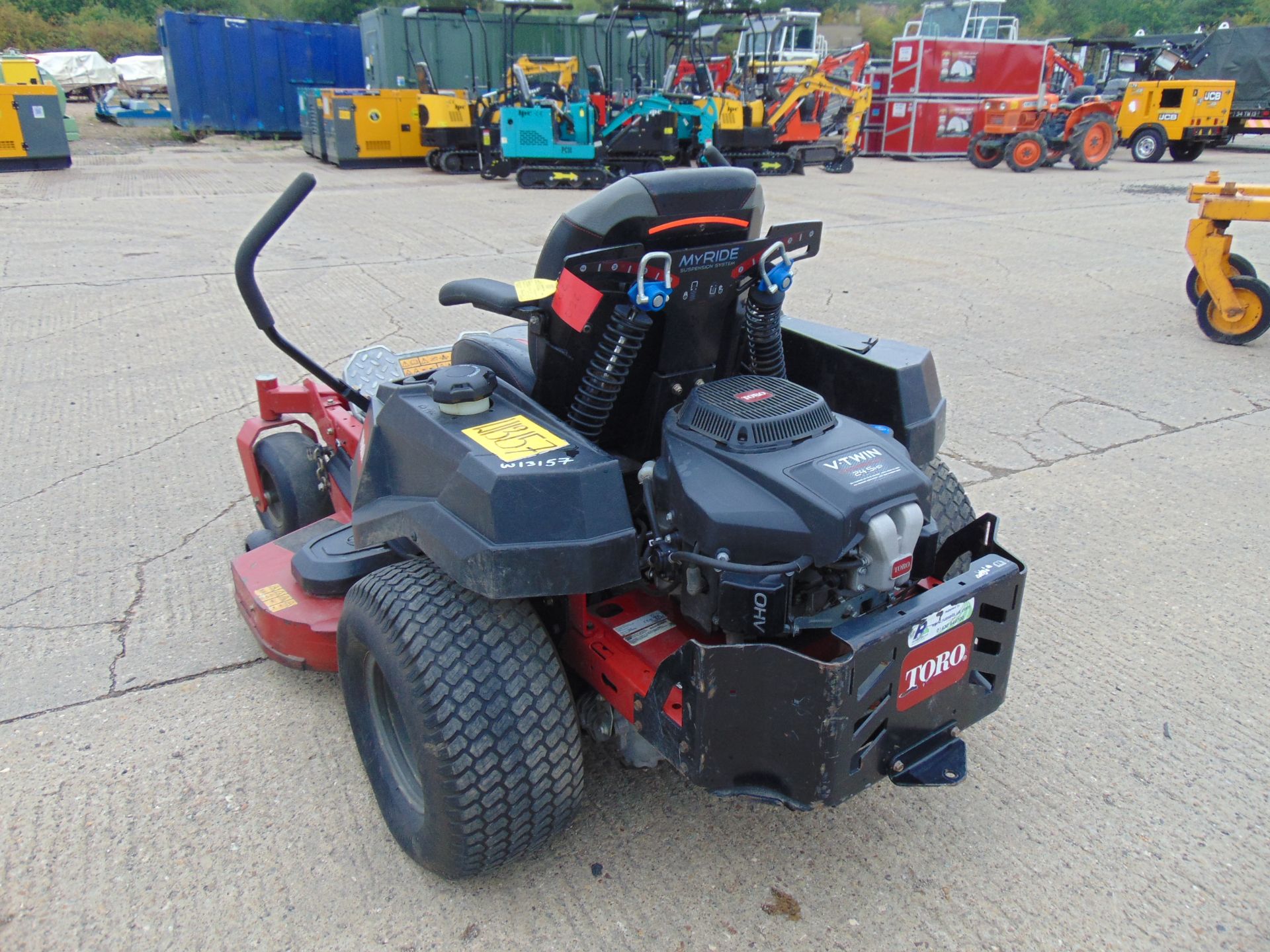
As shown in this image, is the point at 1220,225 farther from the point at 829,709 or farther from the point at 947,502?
the point at 829,709

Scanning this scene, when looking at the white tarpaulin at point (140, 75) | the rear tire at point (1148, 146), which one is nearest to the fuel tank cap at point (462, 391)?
the rear tire at point (1148, 146)

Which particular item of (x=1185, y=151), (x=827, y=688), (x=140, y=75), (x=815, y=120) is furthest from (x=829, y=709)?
(x=140, y=75)

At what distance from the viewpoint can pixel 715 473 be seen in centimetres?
195

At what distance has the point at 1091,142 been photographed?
55.5 ft

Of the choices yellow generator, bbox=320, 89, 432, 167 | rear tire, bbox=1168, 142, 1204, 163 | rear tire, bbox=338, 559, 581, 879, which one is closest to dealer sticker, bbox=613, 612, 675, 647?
rear tire, bbox=338, 559, 581, 879

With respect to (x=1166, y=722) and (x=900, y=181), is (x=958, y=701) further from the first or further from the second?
(x=900, y=181)

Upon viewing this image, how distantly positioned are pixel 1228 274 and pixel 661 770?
565 cm

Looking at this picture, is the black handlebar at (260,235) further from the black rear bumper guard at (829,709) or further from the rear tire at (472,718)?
the black rear bumper guard at (829,709)

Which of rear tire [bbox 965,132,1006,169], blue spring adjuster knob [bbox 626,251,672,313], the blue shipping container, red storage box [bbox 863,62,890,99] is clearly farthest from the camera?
the blue shipping container

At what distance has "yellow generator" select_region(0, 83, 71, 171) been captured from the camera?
1385 centimetres

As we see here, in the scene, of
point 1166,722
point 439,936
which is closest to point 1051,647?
point 1166,722

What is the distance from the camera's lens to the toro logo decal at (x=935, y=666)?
1851 millimetres

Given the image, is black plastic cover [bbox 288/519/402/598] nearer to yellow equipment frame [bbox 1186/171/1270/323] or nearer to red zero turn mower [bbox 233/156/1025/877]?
red zero turn mower [bbox 233/156/1025/877]

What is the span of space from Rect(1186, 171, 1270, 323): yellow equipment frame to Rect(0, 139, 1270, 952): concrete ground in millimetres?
372
